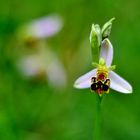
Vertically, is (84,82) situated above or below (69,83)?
below

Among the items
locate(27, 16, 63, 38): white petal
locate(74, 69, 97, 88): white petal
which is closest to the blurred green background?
locate(27, 16, 63, 38): white petal

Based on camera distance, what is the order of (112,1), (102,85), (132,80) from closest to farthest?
(102,85) → (132,80) → (112,1)

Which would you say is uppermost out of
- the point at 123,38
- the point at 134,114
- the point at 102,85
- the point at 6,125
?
the point at 123,38

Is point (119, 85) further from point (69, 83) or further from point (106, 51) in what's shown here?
point (69, 83)

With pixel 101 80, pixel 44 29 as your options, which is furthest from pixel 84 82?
pixel 44 29

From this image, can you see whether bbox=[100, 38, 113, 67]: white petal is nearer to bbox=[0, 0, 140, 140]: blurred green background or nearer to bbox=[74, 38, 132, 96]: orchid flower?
bbox=[74, 38, 132, 96]: orchid flower

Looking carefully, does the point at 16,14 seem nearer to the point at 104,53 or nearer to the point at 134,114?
the point at 134,114

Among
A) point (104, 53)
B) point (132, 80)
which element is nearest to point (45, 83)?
point (132, 80)

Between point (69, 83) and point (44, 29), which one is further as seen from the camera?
point (69, 83)
